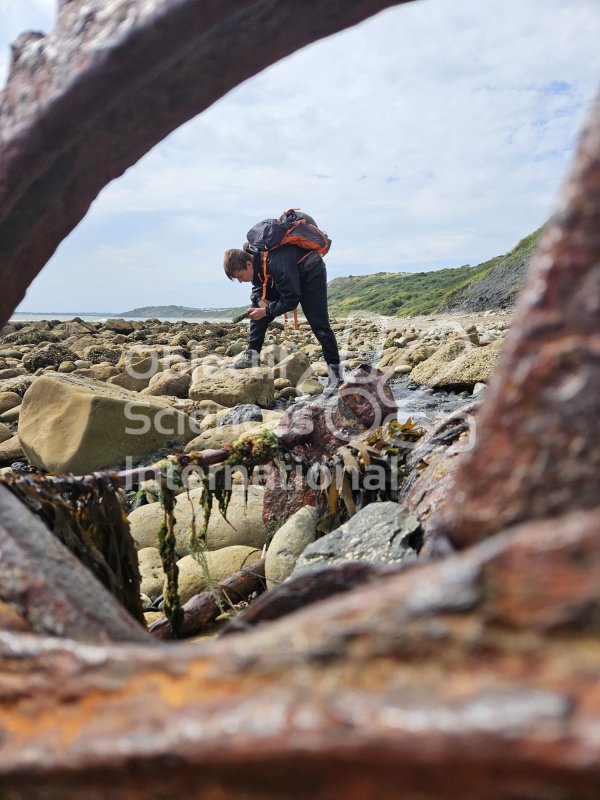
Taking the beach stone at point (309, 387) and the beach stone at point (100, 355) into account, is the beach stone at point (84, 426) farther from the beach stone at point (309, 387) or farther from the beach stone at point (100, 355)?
the beach stone at point (100, 355)

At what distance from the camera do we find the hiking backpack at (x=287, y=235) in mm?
8531

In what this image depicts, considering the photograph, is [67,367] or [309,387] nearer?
[309,387]

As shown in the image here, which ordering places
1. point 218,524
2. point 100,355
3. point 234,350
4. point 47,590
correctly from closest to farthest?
point 47,590, point 218,524, point 100,355, point 234,350

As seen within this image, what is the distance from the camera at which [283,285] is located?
28.8 feet

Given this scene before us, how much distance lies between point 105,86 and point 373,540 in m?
2.18

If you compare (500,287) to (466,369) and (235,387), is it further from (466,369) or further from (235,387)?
(235,387)

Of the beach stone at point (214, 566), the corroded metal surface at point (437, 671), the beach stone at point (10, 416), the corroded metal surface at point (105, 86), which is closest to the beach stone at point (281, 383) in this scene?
the beach stone at point (10, 416)

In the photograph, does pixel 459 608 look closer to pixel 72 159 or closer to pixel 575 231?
pixel 575 231

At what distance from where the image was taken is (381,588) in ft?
2.31

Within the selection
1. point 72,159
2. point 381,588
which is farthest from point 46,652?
point 72,159

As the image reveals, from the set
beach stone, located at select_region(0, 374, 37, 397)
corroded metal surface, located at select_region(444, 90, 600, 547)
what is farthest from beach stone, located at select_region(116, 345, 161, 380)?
corroded metal surface, located at select_region(444, 90, 600, 547)

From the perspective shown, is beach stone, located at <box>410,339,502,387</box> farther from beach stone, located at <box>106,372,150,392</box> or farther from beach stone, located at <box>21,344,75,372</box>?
beach stone, located at <box>21,344,75,372</box>

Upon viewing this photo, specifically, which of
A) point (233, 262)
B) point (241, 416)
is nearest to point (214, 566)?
point (241, 416)

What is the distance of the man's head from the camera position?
8477 mm
